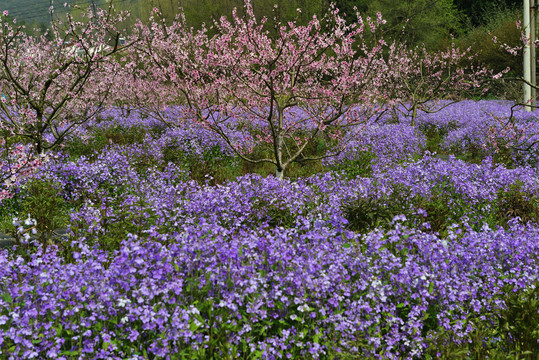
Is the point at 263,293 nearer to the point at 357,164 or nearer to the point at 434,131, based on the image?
the point at 357,164

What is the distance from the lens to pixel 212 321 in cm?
329

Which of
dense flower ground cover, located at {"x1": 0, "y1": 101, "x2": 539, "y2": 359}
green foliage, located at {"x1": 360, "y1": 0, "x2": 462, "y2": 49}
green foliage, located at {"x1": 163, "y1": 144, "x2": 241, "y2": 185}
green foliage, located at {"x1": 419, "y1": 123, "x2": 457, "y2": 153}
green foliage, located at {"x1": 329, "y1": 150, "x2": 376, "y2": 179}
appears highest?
green foliage, located at {"x1": 360, "y1": 0, "x2": 462, "y2": 49}

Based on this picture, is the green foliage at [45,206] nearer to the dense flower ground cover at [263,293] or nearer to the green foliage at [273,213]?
the dense flower ground cover at [263,293]

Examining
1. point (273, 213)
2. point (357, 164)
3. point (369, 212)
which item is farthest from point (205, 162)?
point (369, 212)

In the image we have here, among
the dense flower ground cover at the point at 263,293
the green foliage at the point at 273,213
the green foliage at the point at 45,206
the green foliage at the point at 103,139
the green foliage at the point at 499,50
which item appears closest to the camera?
the dense flower ground cover at the point at 263,293

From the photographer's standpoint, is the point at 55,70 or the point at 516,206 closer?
the point at 516,206

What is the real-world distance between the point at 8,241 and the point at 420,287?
5946 mm

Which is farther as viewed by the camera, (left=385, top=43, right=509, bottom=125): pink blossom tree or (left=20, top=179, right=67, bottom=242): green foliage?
(left=385, top=43, right=509, bottom=125): pink blossom tree

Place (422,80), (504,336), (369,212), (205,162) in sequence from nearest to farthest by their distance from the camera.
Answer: (504,336) < (369,212) < (205,162) < (422,80)

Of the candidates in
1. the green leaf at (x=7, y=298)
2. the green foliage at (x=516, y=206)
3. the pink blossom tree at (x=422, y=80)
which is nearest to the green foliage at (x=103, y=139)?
the green leaf at (x=7, y=298)

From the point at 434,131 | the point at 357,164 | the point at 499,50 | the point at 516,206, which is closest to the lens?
the point at 516,206

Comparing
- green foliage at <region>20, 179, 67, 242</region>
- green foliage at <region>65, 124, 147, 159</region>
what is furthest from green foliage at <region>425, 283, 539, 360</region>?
green foliage at <region>65, 124, 147, 159</region>

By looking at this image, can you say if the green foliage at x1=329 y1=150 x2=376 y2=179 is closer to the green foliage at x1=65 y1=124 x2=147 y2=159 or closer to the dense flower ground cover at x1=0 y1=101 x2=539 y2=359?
the dense flower ground cover at x1=0 y1=101 x2=539 y2=359

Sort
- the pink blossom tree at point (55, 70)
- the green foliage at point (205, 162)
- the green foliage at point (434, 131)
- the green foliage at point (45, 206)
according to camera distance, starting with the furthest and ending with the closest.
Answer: the green foliage at point (434, 131), the green foliage at point (205, 162), the pink blossom tree at point (55, 70), the green foliage at point (45, 206)
